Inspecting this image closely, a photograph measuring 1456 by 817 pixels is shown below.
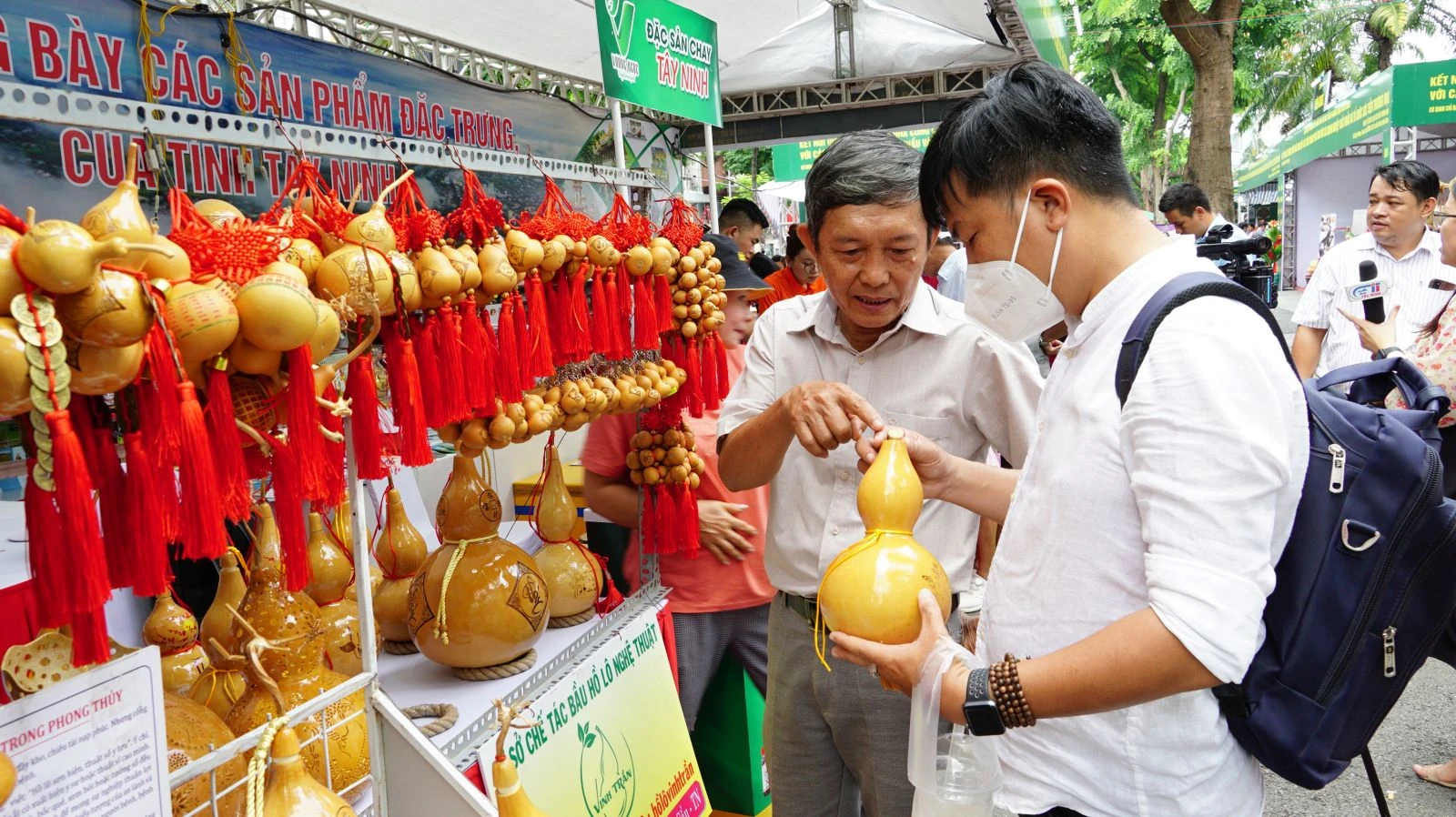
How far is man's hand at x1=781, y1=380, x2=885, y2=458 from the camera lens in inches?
66.2

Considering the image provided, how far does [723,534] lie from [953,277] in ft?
15.1

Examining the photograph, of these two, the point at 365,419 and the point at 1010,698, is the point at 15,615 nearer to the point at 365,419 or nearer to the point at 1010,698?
the point at 365,419

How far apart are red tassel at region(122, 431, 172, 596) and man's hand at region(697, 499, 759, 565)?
5.52ft

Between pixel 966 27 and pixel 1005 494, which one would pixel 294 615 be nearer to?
pixel 1005 494

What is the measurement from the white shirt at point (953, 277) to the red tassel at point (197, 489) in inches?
223

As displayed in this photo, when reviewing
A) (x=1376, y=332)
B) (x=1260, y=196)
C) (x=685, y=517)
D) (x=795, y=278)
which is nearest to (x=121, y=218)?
(x=685, y=517)

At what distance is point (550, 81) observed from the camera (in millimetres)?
6859

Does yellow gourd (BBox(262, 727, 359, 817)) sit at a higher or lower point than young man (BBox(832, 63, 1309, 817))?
lower

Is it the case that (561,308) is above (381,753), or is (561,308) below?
above

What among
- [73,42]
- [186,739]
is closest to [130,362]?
[186,739]

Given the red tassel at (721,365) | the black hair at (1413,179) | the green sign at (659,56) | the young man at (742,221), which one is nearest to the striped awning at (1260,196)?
the young man at (742,221)

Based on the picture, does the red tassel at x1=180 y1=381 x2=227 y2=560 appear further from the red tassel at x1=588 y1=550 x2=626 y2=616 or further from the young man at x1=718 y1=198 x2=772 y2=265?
the young man at x1=718 y1=198 x2=772 y2=265

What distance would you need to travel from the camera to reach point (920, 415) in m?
1.94

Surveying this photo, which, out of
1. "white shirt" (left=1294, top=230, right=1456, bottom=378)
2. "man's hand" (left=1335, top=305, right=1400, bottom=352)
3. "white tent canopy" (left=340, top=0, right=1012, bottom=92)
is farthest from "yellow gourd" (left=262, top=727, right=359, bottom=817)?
"white shirt" (left=1294, top=230, right=1456, bottom=378)
